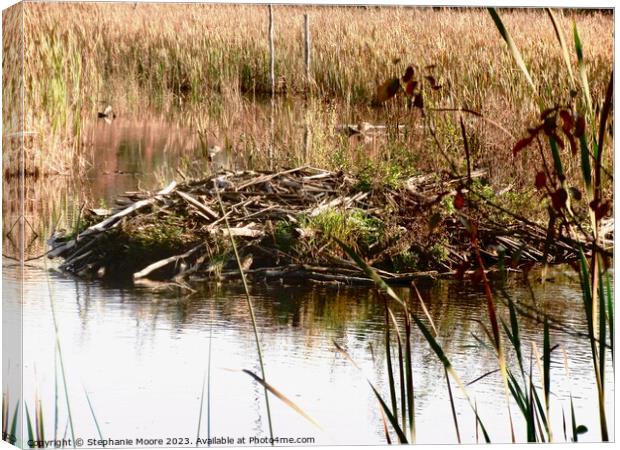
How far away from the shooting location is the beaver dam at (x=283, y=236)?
491cm

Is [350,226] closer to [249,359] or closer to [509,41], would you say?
[249,359]

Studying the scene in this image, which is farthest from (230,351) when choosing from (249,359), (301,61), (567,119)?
(567,119)

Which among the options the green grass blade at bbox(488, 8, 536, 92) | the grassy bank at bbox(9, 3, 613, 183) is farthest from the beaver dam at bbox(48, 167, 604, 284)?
the green grass blade at bbox(488, 8, 536, 92)

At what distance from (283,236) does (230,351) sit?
0.64 m

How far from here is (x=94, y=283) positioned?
490cm

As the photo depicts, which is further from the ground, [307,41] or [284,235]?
[307,41]

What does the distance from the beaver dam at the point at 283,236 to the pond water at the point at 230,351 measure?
88 mm

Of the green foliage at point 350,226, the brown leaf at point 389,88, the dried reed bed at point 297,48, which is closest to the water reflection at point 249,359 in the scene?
the green foliage at point 350,226

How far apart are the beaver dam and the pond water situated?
9cm

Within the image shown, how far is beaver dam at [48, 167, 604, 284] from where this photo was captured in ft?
16.1

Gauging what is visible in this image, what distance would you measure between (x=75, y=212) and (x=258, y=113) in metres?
0.98

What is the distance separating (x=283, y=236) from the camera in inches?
199

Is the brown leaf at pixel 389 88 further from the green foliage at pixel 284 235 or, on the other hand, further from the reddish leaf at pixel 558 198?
the green foliage at pixel 284 235

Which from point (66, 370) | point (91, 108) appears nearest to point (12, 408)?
point (66, 370)
